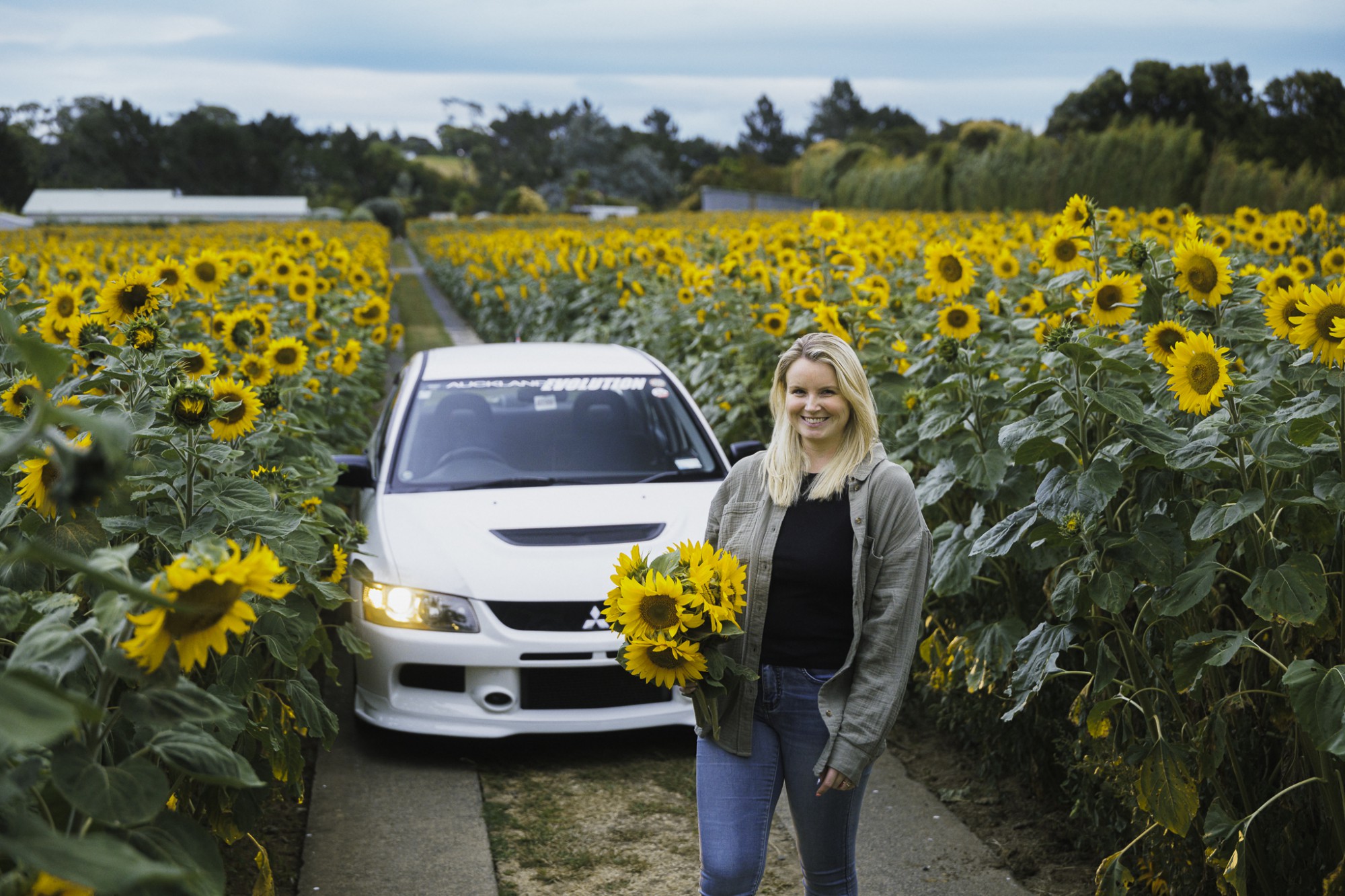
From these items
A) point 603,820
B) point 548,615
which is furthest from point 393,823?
point 548,615

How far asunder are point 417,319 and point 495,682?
69.6 ft

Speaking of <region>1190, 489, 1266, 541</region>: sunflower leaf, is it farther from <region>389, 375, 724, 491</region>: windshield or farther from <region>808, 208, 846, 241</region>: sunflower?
<region>808, 208, 846, 241</region>: sunflower

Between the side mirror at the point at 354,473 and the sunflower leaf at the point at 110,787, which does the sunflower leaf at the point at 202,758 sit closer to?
the sunflower leaf at the point at 110,787

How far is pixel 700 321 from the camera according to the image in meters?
8.48

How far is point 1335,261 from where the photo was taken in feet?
22.4

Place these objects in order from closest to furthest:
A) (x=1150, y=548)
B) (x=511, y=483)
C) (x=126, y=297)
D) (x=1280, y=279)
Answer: (x=1150, y=548) < (x=126, y=297) < (x=511, y=483) < (x=1280, y=279)

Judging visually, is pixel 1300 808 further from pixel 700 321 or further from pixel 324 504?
pixel 700 321

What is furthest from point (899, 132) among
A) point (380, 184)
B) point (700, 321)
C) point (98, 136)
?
point (700, 321)

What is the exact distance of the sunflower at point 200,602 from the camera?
151 centimetres

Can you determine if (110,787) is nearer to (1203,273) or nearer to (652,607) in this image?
(652,607)

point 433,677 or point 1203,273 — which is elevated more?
point 1203,273

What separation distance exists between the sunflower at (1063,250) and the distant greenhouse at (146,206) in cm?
7476

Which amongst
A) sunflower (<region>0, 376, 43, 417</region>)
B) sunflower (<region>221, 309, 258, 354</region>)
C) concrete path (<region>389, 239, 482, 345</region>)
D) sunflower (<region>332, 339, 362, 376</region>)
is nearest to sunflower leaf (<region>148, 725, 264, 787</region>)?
sunflower (<region>0, 376, 43, 417</region>)

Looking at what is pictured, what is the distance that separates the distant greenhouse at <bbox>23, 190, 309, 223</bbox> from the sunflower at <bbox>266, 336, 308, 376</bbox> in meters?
73.3
